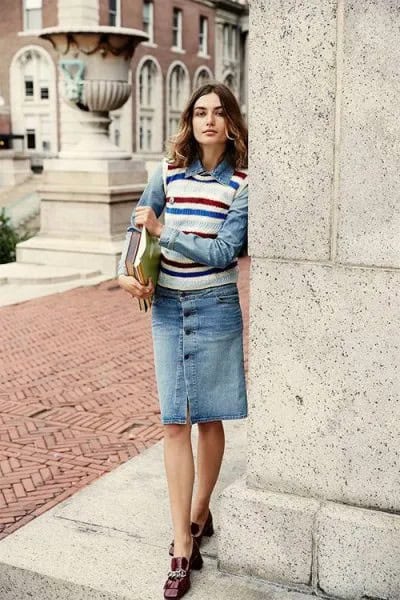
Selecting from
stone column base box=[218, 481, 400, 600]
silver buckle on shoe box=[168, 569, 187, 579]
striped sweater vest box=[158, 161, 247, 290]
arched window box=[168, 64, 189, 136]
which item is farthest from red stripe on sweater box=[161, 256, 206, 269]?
arched window box=[168, 64, 189, 136]

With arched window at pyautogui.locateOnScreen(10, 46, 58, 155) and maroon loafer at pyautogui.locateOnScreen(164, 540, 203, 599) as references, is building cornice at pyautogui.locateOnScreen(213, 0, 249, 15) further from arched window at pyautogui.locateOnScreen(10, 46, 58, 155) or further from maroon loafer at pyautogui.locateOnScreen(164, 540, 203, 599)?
maroon loafer at pyautogui.locateOnScreen(164, 540, 203, 599)

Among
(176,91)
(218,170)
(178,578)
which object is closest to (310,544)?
(178,578)

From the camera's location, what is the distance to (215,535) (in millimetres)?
3783

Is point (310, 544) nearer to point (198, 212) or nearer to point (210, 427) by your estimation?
point (210, 427)

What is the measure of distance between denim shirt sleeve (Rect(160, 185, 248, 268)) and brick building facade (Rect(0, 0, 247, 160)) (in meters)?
33.5

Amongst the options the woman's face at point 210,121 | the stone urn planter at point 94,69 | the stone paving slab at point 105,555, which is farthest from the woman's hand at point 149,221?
the stone urn planter at point 94,69

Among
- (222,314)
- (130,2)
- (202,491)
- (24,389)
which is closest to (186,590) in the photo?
(202,491)

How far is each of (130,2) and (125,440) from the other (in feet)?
129

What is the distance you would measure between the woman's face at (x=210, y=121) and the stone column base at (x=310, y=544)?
4.49 feet

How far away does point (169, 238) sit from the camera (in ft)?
10.7

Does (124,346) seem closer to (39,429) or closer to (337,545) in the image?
(39,429)

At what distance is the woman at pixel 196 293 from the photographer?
3.38 m

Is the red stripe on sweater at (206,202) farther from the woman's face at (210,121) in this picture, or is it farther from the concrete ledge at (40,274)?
the concrete ledge at (40,274)

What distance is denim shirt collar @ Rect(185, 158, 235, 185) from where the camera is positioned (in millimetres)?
3404
